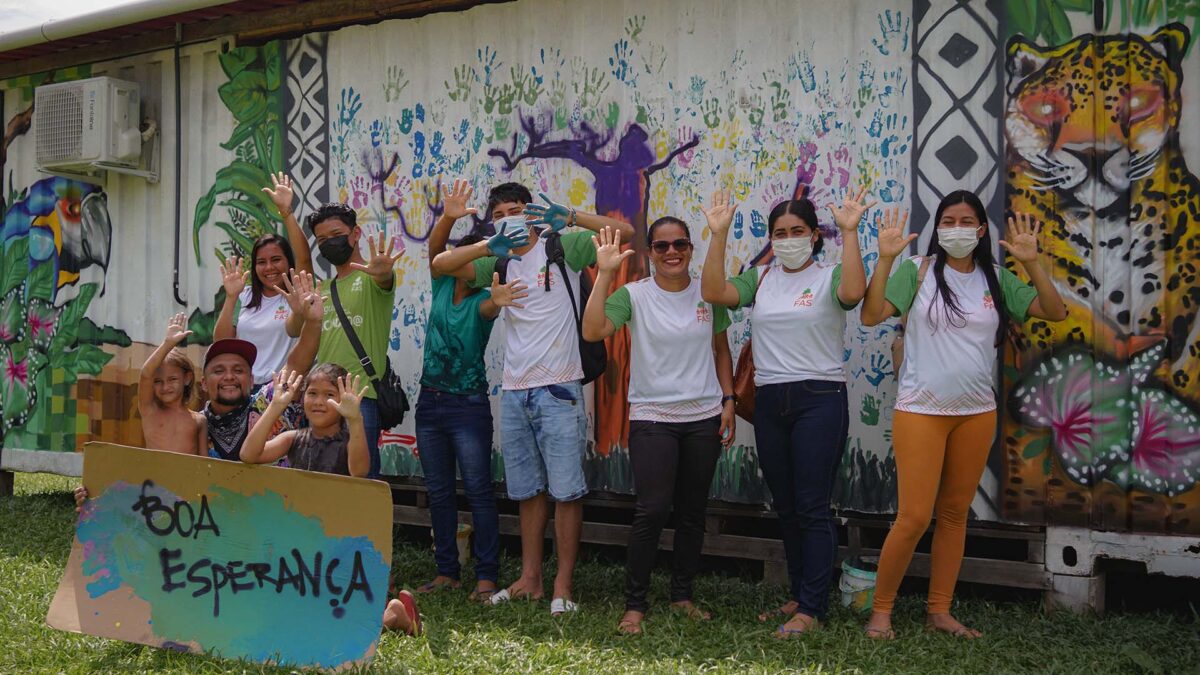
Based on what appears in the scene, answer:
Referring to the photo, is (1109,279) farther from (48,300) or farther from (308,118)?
(48,300)

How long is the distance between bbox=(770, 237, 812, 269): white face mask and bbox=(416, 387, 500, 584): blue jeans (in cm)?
167

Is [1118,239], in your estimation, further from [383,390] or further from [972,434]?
[383,390]

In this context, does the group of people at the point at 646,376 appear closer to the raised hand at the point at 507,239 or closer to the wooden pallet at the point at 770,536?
the raised hand at the point at 507,239

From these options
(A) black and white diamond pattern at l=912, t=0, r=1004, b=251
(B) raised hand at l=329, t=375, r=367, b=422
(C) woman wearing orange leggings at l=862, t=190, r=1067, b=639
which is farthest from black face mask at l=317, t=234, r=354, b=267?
(A) black and white diamond pattern at l=912, t=0, r=1004, b=251

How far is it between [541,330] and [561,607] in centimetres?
128

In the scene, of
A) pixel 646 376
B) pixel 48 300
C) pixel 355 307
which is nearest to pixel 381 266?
pixel 355 307

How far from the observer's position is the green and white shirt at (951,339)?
14.4 feet

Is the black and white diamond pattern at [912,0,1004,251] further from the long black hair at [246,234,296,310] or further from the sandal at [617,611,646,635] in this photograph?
the long black hair at [246,234,296,310]

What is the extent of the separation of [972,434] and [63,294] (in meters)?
6.73

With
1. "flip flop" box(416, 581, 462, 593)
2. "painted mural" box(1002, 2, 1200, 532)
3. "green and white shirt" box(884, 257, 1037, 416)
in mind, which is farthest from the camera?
"flip flop" box(416, 581, 462, 593)

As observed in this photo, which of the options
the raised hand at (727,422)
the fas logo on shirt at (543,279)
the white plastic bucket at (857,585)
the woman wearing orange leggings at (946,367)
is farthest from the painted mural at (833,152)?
the fas logo on shirt at (543,279)

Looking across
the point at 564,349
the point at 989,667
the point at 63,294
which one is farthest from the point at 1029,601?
the point at 63,294

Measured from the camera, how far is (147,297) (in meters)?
7.73

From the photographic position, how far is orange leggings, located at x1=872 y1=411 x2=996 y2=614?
4.41 meters
